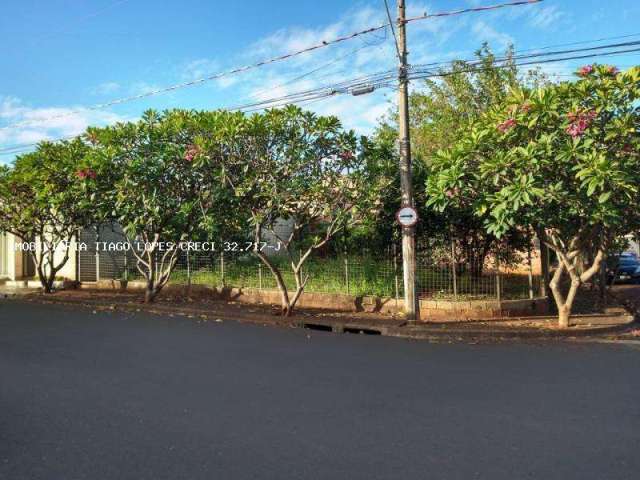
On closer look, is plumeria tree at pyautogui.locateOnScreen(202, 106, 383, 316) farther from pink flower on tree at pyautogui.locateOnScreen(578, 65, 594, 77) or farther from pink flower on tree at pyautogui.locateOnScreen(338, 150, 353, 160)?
pink flower on tree at pyautogui.locateOnScreen(578, 65, 594, 77)

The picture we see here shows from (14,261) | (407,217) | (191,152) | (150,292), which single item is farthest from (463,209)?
(14,261)

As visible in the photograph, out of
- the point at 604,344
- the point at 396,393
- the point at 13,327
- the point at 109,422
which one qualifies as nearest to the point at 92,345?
the point at 13,327

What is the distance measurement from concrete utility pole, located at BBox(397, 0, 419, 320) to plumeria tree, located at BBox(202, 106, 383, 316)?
932 millimetres

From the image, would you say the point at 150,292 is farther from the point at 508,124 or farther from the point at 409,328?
the point at 508,124

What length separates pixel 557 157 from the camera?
8336 mm

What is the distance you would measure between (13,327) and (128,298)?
5.18 metres

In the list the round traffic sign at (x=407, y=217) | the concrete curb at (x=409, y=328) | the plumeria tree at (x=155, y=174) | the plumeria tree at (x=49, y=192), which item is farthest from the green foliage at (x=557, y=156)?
the plumeria tree at (x=49, y=192)

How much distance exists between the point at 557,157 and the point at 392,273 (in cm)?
496

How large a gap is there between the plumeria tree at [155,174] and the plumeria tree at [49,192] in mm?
562

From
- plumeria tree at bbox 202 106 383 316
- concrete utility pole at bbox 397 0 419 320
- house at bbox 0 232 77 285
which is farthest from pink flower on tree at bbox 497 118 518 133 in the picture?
house at bbox 0 232 77 285

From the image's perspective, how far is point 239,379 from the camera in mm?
6066

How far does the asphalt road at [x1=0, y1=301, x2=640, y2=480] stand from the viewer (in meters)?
3.69

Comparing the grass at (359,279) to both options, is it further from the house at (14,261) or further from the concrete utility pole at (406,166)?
the house at (14,261)

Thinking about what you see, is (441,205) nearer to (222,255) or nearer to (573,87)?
(573,87)
